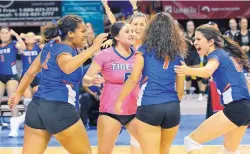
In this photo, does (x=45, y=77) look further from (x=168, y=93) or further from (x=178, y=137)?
(x=178, y=137)

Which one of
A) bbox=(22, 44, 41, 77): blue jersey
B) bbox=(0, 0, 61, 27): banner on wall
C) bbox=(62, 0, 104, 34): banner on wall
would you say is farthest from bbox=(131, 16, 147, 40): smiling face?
bbox=(0, 0, 61, 27): banner on wall

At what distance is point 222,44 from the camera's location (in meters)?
6.38

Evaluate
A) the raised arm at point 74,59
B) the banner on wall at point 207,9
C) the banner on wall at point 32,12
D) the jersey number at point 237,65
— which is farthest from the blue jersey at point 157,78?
the banner on wall at point 32,12

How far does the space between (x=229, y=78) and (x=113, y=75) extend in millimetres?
1262

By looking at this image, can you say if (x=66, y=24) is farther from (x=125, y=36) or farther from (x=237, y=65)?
(x=237, y=65)

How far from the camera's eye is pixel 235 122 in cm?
618

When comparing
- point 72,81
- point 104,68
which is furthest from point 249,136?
point 72,81

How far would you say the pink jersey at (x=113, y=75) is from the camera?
20.2ft

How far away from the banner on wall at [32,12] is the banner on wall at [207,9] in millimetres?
2868

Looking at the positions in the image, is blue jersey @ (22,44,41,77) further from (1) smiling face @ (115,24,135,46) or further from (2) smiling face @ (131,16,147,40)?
(1) smiling face @ (115,24,135,46)

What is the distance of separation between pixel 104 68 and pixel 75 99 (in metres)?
0.68

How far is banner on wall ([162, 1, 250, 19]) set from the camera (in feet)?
49.1

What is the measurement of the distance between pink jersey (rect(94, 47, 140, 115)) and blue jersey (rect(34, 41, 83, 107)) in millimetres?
605

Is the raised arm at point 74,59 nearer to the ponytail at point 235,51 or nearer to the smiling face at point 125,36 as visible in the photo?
the smiling face at point 125,36
